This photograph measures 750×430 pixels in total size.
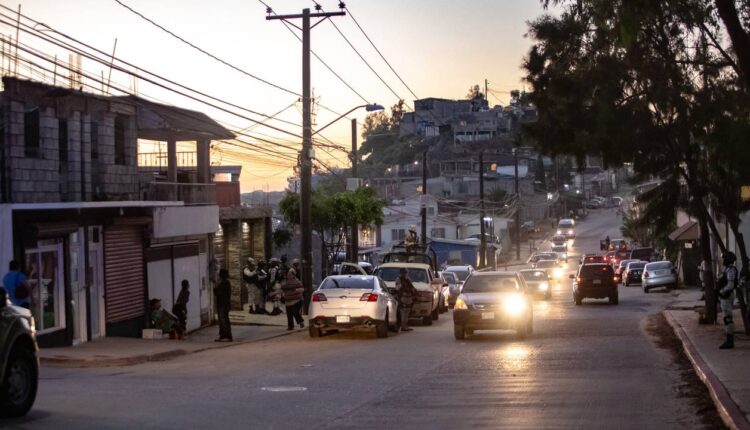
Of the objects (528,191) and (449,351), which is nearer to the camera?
(449,351)

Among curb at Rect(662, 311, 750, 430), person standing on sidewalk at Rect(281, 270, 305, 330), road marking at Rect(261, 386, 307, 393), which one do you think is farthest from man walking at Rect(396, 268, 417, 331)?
road marking at Rect(261, 386, 307, 393)

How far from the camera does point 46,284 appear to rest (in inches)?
896

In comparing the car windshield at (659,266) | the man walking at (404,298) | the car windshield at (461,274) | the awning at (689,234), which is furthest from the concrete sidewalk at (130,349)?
the car windshield at (659,266)

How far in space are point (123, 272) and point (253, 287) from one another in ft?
39.4

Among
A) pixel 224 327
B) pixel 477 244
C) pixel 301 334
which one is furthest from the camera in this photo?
pixel 477 244

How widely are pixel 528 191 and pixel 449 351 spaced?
112 metres

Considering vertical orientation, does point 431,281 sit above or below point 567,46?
below

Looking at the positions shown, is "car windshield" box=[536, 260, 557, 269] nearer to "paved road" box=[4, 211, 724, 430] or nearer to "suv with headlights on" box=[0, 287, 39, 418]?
"paved road" box=[4, 211, 724, 430]

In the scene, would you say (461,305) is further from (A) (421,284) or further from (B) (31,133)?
(B) (31,133)

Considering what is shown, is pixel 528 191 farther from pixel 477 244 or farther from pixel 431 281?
pixel 431 281

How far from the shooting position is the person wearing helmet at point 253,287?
3622 centimetres

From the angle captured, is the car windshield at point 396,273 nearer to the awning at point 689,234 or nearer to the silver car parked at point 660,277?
the awning at point 689,234

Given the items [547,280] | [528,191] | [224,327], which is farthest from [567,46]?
[528,191]

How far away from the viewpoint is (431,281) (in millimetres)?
34781
